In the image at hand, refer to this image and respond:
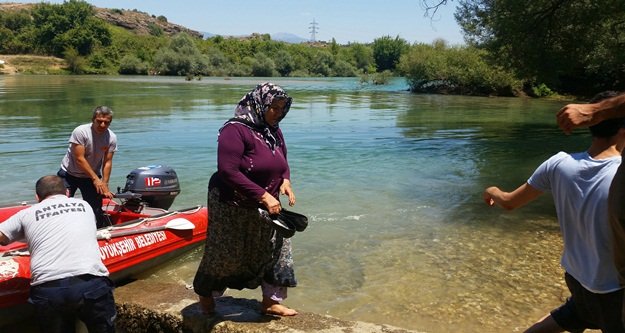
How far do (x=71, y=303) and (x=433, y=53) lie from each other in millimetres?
56040

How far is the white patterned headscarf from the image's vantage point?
11.8ft

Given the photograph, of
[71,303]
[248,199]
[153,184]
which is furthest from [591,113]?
[153,184]

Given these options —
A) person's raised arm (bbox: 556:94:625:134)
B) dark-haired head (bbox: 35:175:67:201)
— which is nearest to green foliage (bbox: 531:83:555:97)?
person's raised arm (bbox: 556:94:625:134)

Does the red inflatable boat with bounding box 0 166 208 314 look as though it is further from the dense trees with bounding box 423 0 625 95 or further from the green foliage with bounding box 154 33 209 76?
the green foliage with bounding box 154 33 209 76

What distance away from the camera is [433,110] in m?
32.8

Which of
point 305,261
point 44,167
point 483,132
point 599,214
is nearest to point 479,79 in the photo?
point 483,132

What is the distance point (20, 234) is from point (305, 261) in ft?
12.5

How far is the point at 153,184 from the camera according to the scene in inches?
277

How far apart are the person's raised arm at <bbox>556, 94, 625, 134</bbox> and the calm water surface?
2857 mm

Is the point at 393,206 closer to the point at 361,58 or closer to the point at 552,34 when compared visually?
the point at 552,34

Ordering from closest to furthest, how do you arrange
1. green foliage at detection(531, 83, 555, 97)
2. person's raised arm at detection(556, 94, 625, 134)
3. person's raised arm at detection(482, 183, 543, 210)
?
person's raised arm at detection(556, 94, 625, 134) < person's raised arm at detection(482, 183, 543, 210) < green foliage at detection(531, 83, 555, 97)

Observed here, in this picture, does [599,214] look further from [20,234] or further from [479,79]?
[479,79]

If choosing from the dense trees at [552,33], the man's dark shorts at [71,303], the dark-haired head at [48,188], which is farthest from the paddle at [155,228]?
the dense trees at [552,33]

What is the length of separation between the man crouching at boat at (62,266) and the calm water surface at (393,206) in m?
2.36
